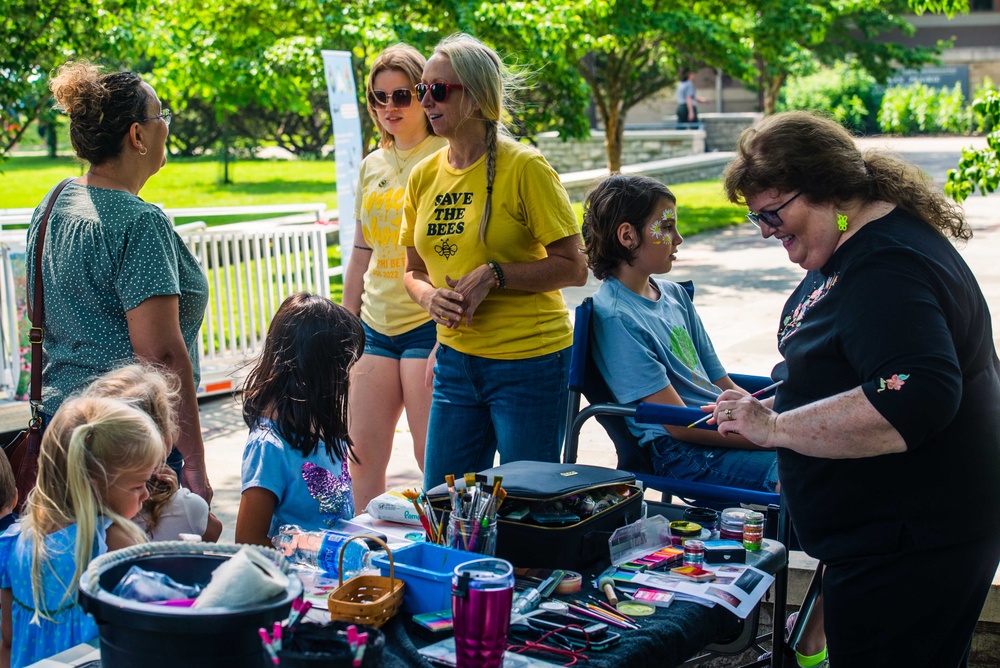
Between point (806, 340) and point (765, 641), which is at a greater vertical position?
point (806, 340)

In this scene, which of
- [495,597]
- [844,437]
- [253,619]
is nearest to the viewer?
[253,619]

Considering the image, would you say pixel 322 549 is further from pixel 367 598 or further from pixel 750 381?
pixel 750 381

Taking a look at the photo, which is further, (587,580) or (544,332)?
(544,332)

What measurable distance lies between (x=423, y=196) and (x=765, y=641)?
1955mm

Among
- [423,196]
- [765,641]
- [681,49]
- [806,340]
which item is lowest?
[765,641]

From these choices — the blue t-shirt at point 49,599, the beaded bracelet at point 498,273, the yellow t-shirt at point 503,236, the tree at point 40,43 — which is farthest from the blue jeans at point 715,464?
the tree at point 40,43

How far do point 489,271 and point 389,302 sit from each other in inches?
30.5

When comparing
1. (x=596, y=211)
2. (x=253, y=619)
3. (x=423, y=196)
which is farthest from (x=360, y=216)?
(x=253, y=619)

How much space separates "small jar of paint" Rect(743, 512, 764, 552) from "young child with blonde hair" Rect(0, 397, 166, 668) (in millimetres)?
1420

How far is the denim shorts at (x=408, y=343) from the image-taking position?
12.9 ft

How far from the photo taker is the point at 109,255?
9.40ft

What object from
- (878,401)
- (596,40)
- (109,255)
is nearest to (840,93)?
(596,40)

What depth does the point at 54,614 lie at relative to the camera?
2225mm

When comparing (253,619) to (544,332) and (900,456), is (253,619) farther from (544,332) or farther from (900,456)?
(544,332)
